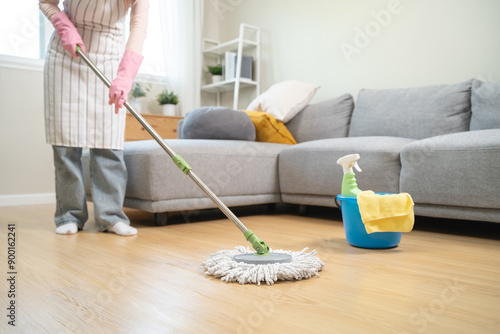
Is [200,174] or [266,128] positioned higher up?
[266,128]

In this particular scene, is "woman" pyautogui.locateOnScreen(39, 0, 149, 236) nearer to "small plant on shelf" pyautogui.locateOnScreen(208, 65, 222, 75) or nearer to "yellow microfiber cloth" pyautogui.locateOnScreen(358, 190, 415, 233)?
"yellow microfiber cloth" pyautogui.locateOnScreen(358, 190, 415, 233)

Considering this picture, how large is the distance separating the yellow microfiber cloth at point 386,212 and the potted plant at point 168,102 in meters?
2.62

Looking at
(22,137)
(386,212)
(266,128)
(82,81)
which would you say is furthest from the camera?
(22,137)

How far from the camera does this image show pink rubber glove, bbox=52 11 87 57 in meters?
1.56

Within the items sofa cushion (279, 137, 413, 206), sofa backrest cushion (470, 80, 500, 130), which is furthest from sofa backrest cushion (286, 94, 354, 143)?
sofa backrest cushion (470, 80, 500, 130)

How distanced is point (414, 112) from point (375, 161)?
0.55m

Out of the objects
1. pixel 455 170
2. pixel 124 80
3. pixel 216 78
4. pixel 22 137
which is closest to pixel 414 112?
pixel 455 170

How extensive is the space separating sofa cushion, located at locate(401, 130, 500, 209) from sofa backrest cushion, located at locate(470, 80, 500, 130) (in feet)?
1.14

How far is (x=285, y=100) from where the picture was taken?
2750 mm

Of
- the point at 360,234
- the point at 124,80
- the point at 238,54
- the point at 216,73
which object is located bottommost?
the point at 360,234


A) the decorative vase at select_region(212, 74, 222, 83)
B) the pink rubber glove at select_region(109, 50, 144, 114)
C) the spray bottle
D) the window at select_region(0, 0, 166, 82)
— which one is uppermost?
the window at select_region(0, 0, 166, 82)

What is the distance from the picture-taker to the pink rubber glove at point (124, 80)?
4.66 ft

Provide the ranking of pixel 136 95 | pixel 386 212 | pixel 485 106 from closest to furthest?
pixel 386 212 → pixel 485 106 → pixel 136 95

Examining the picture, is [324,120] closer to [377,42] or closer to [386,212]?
[377,42]
